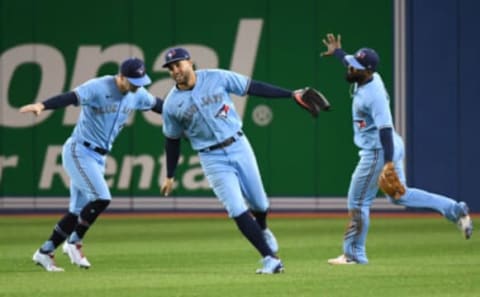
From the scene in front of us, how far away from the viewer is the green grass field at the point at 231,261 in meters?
11.1

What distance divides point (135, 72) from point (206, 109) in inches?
47.7

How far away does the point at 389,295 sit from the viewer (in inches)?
415

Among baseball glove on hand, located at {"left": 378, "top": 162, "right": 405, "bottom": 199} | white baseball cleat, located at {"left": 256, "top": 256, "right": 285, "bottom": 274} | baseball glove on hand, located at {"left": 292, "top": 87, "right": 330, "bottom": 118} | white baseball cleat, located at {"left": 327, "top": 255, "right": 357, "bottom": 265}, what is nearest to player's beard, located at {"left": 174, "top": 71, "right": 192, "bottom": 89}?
baseball glove on hand, located at {"left": 292, "top": 87, "right": 330, "bottom": 118}

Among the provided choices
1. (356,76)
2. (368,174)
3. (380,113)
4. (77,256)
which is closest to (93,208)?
(77,256)

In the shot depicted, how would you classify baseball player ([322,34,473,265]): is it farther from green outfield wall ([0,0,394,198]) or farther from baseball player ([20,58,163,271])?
green outfield wall ([0,0,394,198])

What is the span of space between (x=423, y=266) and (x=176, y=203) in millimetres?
9331

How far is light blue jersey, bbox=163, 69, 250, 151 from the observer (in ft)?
39.7

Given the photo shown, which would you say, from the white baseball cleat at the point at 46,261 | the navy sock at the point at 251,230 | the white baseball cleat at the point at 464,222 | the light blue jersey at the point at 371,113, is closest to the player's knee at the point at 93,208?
the white baseball cleat at the point at 46,261

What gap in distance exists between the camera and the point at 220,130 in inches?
476

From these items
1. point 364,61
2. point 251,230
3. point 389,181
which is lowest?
point 251,230

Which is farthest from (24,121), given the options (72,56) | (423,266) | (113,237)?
(423,266)

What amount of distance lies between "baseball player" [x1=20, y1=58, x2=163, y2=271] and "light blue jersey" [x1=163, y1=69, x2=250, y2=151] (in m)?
1.04

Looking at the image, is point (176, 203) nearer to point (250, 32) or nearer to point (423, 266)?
point (250, 32)

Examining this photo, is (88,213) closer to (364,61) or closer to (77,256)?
(77,256)
